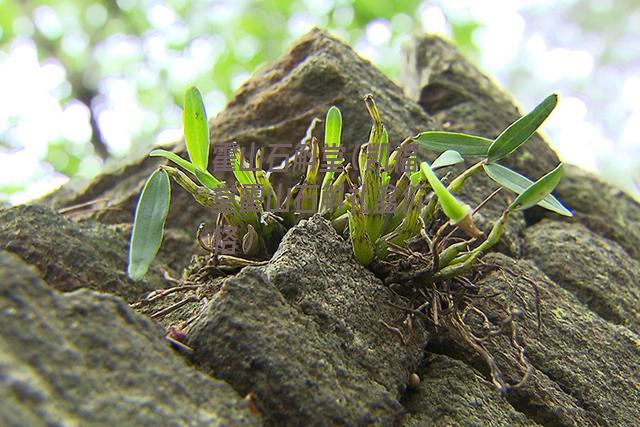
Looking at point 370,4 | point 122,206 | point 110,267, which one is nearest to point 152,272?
point 110,267

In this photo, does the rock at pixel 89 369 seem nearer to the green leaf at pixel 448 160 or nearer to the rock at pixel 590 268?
the green leaf at pixel 448 160

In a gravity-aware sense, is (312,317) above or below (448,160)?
below

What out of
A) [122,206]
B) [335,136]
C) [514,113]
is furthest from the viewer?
[514,113]

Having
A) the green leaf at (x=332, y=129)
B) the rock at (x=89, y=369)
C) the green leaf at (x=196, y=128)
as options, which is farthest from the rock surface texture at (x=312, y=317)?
the green leaf at (x=196, y=128)

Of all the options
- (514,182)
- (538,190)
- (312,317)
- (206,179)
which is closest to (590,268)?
(514,182)

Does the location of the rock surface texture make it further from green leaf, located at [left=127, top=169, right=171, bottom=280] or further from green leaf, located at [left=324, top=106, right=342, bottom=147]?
green leaf, located at [left=324, top=106, right=342, bottom=147]

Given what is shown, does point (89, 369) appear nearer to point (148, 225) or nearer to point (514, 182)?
point (148, 225)

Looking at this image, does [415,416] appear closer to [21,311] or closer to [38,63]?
[21,311]
